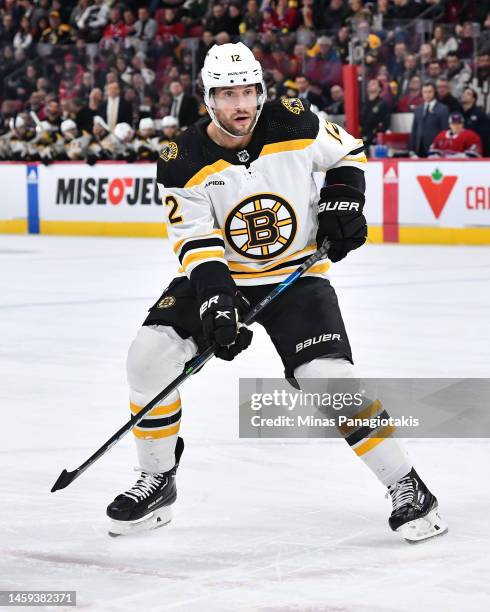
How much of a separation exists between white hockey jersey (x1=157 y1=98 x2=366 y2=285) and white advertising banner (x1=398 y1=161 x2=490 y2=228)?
8.44 m

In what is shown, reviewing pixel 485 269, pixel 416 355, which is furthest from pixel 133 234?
pixel 416 355

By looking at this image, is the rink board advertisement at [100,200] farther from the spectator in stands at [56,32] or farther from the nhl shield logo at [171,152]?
the nhl shield logo at [171,152]

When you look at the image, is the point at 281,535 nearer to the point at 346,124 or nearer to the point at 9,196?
the point at 346,124

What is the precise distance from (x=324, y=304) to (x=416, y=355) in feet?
8.61

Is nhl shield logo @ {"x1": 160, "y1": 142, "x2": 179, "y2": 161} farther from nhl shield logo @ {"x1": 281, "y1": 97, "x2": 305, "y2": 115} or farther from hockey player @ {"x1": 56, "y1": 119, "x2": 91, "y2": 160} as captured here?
hockey player @ {"x1": 56, "y1": 119, "x2": 91, "y2": 160}

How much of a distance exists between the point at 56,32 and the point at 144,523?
15.1m

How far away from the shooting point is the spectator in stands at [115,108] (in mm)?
15039

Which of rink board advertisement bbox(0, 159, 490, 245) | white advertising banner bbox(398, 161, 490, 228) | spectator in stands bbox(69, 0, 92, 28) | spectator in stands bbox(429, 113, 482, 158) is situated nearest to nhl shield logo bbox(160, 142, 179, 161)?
rink board advertisement bbox(0, 159, 490, 245)

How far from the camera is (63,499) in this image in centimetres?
374

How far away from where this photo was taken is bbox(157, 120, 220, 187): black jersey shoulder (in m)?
3.47

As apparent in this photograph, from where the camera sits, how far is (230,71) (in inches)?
135

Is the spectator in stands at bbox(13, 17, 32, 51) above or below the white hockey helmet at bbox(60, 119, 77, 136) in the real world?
above

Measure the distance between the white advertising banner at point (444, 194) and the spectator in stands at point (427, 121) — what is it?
1.40ft

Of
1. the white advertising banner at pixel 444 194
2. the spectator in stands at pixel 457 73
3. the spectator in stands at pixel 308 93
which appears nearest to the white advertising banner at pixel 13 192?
the spectator in stands at pixel 308 93
